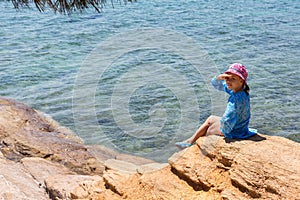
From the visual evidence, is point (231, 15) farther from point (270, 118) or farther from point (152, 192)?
point (152, 192)

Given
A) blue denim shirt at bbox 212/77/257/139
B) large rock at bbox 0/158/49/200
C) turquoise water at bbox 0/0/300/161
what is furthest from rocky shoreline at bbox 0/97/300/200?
turquoise water at bbox 0/0/300/161

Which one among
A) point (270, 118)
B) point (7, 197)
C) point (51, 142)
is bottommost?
point (270, 118)

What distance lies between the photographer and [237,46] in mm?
14477

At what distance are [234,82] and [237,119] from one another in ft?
1.41

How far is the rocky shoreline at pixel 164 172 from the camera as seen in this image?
3816 millimetres

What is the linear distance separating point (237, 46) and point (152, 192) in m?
10.9

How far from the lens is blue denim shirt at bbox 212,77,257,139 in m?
4.66

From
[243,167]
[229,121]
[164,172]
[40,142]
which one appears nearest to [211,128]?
[229,121]

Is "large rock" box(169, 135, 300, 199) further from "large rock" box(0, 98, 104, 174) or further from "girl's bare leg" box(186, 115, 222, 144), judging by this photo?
"large rock" box(0, 98, 104, 174)

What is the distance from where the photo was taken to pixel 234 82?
4723 mm

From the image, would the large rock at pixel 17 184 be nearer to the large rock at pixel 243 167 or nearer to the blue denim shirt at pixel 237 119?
the large rock at pixel 243 167

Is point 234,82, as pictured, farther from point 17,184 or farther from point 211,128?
point 17,184

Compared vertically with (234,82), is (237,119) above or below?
below

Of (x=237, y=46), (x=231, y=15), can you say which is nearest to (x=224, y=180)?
(x=237, y=46)
